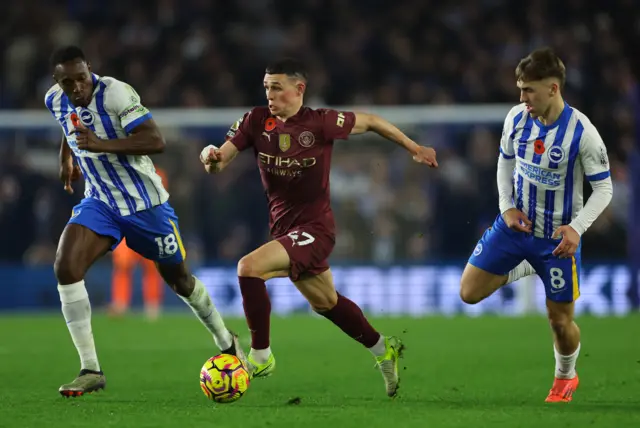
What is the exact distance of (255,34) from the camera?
21203 millimetres

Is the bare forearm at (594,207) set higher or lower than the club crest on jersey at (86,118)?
lower

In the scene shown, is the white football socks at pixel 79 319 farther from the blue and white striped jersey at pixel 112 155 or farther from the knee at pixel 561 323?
the knee at pixel 561 323

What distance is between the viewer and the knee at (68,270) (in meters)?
7.15

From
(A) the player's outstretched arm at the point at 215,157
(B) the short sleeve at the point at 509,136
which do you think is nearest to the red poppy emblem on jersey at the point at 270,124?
(A) the player's outstretched arm at the point at 215,157

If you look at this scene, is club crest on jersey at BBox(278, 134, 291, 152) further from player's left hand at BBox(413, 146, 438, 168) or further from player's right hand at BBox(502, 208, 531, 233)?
player's right hand at BBox(502, 208, 531, 233)

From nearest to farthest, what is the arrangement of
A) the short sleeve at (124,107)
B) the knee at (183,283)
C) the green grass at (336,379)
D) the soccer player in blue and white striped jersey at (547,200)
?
the green grass at (336,379)
the soccer player in blue and white striped jersey at (547,200)
the short sleeve at (124,107)
the knee at (183,283)

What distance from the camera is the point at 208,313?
25.9 feet

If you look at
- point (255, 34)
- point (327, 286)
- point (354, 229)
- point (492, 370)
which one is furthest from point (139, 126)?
point (255, 34)

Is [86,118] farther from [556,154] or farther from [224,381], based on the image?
[556,154]

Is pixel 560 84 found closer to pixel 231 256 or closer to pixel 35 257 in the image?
pixel 231 256

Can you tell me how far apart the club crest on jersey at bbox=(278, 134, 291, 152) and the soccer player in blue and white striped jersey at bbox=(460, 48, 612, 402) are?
1.34 metres

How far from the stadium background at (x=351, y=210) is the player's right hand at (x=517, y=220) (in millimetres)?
1066

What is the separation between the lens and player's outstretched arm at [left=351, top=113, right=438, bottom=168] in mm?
6930

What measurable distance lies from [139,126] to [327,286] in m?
1.58
